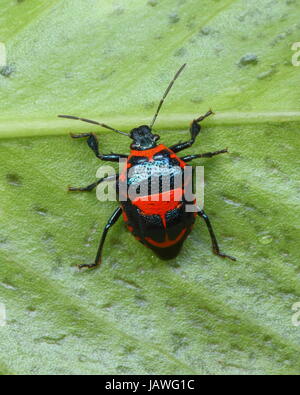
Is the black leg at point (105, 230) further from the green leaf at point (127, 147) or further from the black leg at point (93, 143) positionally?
the black leg at point (93, 143)

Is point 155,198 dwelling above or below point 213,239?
above

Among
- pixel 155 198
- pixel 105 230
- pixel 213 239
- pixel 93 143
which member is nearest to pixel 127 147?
pixel 93 143

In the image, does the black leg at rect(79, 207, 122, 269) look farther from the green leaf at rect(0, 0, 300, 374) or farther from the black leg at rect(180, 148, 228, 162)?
the black leg at rect(180, 148, 228, 162)

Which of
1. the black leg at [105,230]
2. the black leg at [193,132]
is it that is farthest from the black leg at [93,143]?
the black leg at [193,132]

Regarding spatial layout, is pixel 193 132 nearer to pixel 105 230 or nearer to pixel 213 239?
pixel 213 239

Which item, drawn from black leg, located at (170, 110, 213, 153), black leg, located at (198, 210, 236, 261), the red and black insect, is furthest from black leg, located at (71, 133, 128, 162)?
black leg, located at (198, 210, 236, 261)

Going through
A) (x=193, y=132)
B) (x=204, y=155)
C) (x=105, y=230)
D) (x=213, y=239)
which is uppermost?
(x=193, y=132)

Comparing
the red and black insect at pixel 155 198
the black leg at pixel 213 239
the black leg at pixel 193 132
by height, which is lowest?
the black leg at pixel 213 239

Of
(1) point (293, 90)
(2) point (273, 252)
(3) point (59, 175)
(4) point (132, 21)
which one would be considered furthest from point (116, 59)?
(2) point (273, 252)
